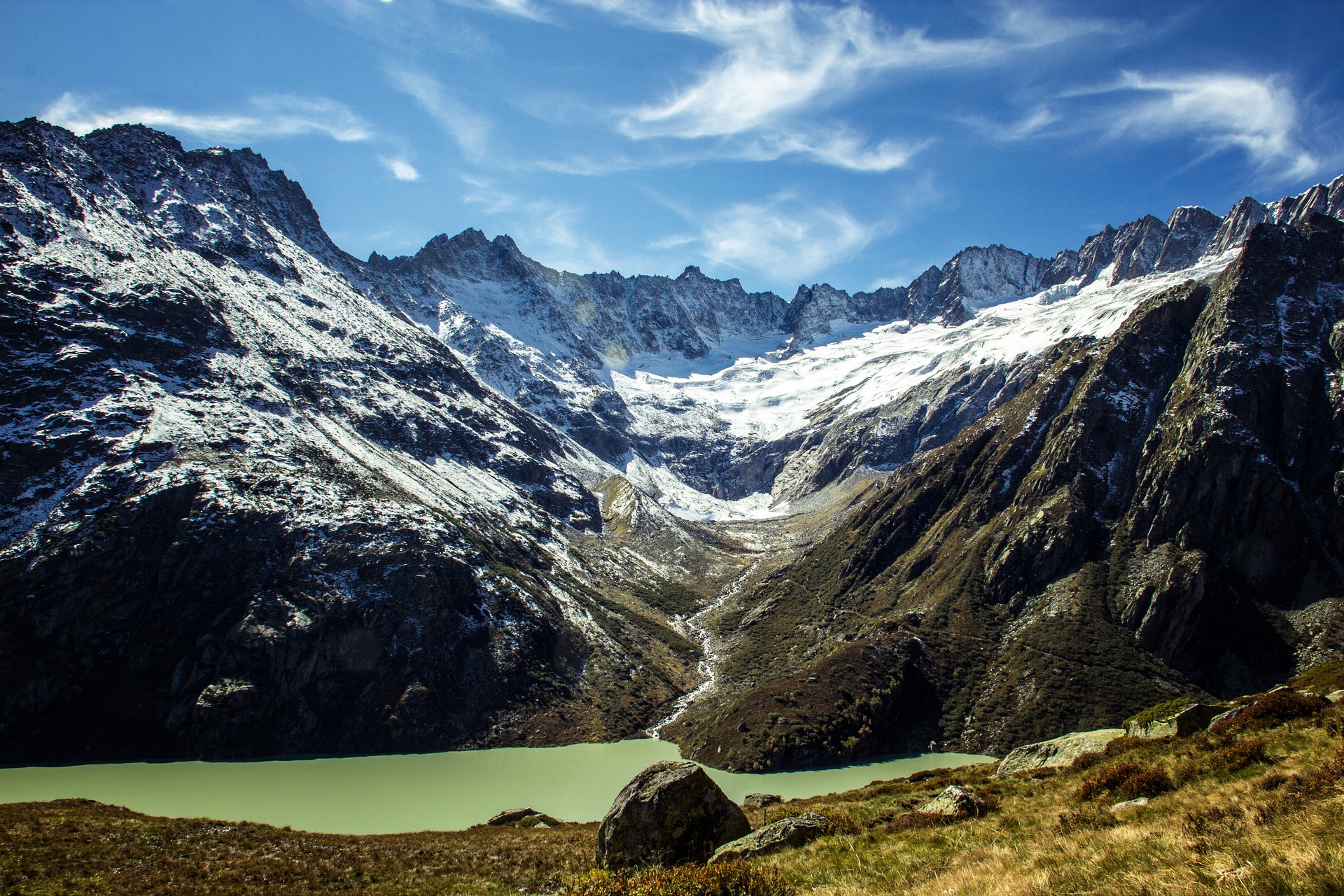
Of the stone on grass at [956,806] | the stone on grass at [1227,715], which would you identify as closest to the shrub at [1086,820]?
the stone on grass at [956,806]

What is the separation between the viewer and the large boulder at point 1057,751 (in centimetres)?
3472

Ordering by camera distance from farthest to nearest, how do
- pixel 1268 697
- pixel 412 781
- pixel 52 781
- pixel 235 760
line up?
pixel 235 760 < pixel 412 781 < pixel 52 781 < pixel 1268 697

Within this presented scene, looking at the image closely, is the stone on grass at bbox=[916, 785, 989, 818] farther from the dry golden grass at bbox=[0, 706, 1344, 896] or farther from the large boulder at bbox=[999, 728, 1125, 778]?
the large boulder at bbox=[999, 728, 1125, 778]

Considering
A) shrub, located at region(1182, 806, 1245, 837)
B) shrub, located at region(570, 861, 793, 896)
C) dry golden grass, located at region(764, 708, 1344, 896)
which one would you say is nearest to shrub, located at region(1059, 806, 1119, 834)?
dry golden grass, located at region(764, 708, 1344, 896)

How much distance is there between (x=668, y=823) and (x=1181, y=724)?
25.6 meters

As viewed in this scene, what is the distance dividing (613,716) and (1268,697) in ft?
324

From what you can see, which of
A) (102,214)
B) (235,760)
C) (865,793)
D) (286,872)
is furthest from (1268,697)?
(102,214)

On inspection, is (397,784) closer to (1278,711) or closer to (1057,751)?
(1057,751)

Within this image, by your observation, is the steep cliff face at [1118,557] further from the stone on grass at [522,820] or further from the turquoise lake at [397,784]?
the stone on grass at [522,820]

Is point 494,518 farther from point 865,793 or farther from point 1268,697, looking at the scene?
point 1268,697

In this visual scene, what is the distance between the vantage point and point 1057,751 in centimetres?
3628

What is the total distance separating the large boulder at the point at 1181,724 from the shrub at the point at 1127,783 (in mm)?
9926

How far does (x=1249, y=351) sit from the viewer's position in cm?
11919

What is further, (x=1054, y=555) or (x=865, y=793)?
(x=1054, y=555)
